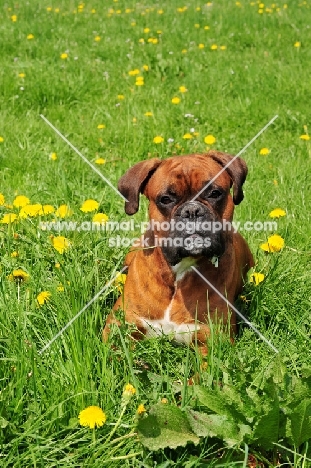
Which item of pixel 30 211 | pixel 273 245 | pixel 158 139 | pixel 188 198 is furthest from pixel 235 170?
pixel 158 139

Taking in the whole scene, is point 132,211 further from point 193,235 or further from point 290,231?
point 290,231

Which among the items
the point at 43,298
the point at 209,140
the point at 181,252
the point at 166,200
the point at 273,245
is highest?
the point at 166,200

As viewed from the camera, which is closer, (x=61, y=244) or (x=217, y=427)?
(x=217, y=427)

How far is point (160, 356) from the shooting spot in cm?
275

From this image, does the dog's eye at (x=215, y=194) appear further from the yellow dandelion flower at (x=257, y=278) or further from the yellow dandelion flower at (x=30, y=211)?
the yellow dandelion flower at (x=30, y=211)

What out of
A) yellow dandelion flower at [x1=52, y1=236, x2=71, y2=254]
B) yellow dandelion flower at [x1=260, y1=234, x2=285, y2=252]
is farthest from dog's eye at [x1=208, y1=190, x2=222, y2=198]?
yellow dandelion flower at [x1=52, y1=236, x2=71, y2=254]

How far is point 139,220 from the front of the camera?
4043 mm

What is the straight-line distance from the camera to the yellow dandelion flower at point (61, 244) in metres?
2.99

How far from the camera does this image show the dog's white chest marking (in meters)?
3.01

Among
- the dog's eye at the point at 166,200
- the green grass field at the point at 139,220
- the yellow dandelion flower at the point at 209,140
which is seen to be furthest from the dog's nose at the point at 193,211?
the yellow dandelion flower at the point at 209,140

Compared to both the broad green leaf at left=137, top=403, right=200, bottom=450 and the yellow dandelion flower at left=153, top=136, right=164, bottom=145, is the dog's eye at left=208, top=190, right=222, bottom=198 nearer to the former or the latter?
the broad green leaf at left=137, top=403, right=200, bottom=450

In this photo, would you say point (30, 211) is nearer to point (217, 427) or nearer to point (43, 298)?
point (43, 298)

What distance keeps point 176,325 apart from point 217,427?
3.02 feet

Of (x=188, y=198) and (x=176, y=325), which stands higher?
(x=188, y=198)
